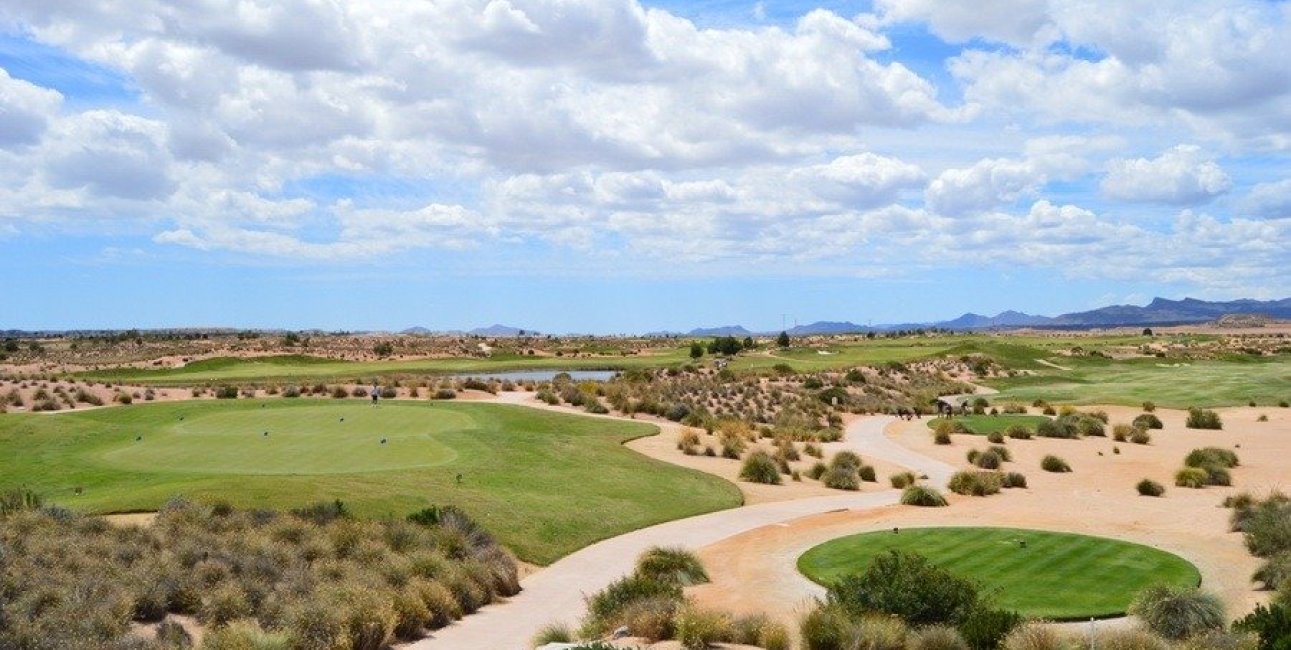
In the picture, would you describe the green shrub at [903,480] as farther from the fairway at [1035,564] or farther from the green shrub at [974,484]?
the fairway at [1035,564]

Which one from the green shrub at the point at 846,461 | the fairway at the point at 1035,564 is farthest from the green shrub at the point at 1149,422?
the fairway at the point at 1035,564

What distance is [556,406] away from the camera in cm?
5131

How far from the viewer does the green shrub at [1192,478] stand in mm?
33381

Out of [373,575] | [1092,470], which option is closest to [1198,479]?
[1092,470]

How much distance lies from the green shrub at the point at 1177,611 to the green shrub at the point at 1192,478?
65.2 ft

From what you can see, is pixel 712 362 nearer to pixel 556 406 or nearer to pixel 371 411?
pixel 556 406

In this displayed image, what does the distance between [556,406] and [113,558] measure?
35848 mm

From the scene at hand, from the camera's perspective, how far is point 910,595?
48.4 feet

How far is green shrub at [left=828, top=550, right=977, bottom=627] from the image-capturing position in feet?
47.9

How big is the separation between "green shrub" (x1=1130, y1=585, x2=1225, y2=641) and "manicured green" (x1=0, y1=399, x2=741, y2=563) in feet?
39.1

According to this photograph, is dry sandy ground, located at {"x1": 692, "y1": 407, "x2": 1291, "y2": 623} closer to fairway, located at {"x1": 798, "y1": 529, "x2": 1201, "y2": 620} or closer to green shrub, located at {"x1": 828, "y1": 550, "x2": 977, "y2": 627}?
fairway, located at {"x1": 798, "y1": 529, "x2": 1201, "y2": 620}

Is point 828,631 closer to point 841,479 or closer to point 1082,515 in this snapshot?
point 1082,515

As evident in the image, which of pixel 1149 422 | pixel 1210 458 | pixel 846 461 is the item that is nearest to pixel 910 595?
pixel 846 461

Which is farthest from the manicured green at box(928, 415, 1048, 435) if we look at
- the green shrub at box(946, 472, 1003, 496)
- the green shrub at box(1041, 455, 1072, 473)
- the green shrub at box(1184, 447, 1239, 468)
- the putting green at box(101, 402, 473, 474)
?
the putting green at box(101, 402, 473, 474)
